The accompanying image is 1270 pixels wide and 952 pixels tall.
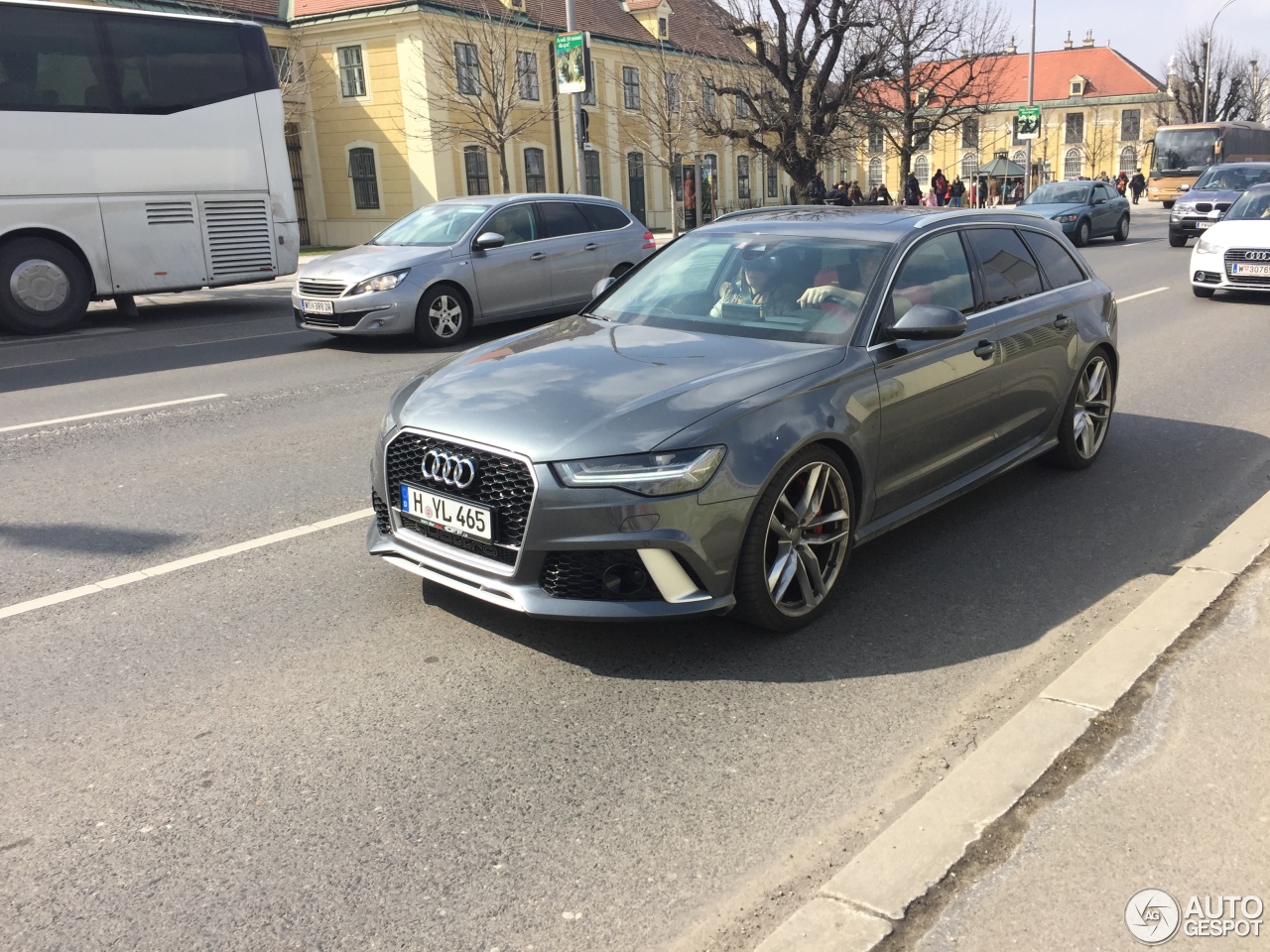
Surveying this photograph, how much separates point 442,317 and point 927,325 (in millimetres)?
8169

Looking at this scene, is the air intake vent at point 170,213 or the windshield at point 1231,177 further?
the windshield at point 1231,177

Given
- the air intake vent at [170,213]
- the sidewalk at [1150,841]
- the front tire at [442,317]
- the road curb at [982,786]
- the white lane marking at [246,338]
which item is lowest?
the sidewalk at [1150,841]

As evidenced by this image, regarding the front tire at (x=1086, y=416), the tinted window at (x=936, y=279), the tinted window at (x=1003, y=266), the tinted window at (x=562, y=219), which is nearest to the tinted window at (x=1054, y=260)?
the tinted window at (x=1003, y=266)

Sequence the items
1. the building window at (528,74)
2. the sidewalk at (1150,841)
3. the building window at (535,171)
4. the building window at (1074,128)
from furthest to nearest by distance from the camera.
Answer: the building window at (1074,128), the building window at (535,171), the building window at (528,74), the sidewalk at (1150,841)

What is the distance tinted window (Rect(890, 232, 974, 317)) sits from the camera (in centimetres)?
491

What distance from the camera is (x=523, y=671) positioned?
3.97m

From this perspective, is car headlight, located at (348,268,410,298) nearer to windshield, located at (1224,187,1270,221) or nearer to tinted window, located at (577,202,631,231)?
tinted window, located at (577,202,631,231)

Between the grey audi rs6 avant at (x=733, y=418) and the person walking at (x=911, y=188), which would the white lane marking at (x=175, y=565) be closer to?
the grey audi rs6 avant at (x=733, y=418)

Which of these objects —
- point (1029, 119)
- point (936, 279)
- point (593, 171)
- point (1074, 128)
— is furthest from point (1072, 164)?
point (936, 279)

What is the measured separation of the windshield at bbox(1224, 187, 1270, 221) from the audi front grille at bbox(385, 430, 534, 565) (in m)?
15.0

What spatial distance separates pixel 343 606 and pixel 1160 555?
3.75m

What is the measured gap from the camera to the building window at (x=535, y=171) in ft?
125

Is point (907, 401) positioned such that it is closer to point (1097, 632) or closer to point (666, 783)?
point (1097, 632)

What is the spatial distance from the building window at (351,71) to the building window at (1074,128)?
65.2m
